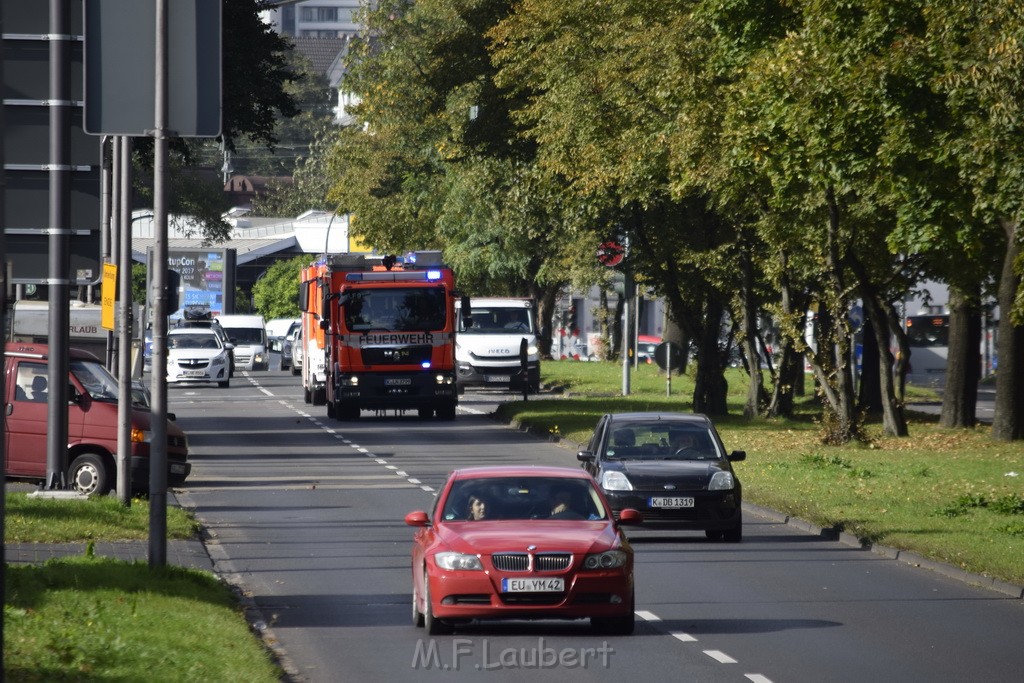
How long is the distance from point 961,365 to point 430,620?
86.8 feet

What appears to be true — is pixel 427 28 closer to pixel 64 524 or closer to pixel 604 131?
pixel 604 131

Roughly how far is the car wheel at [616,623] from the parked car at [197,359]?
2002 inches

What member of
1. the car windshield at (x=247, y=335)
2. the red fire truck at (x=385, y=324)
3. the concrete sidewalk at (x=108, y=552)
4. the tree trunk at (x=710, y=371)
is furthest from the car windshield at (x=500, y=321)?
the concrete sidewalk at (x=108, y=552)

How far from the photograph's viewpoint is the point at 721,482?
1891cm

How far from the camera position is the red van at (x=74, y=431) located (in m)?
22.2

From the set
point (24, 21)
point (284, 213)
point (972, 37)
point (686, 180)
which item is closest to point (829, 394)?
point (686, 180)

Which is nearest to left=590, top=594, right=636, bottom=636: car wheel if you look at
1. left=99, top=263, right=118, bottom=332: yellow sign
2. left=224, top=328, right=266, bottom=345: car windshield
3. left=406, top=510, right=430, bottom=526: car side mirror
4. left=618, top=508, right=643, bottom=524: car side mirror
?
left=618, top=508, right=643, bottom=524: car side mirror

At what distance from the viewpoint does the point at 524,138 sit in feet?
131

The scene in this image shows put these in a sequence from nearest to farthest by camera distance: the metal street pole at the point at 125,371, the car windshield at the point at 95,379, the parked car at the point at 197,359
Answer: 1. the metal street pole at the point at 125,371
2. the car windshield at the point at 95,379
3. the parked car at the point at 197,359

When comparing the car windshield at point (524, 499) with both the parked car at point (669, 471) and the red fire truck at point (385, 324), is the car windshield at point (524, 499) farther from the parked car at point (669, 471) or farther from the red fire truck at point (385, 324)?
the red fire truck at point (385, 324)

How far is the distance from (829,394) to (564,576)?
21986 millimetres

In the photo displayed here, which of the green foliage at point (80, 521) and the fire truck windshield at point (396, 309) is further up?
the fire truck windshield at point (396, 309)

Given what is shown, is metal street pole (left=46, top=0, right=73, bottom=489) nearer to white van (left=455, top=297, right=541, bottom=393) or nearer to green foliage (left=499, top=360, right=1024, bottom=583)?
green foliage (left=499, top=360, right=1024, bottom=583)

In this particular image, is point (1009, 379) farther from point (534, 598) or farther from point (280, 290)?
point (280, 290)
